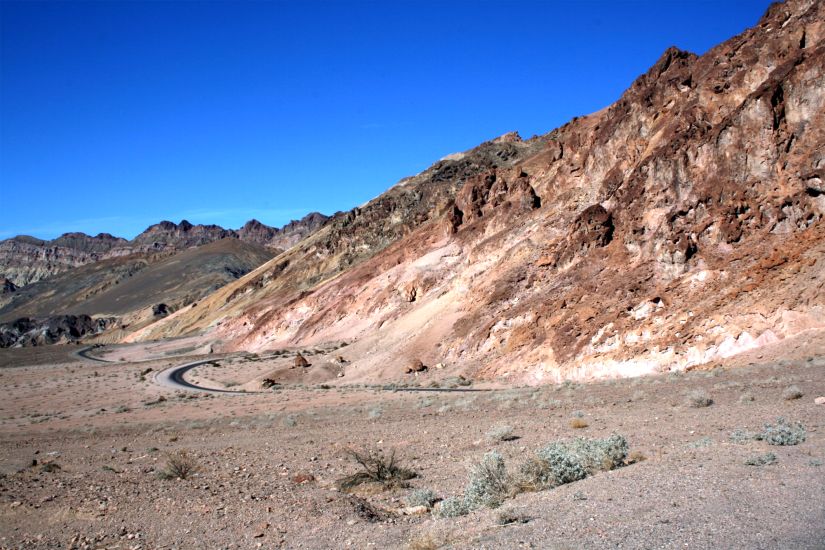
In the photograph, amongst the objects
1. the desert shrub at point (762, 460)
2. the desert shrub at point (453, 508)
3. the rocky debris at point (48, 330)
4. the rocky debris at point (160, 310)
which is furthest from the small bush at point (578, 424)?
the rocky debris at point (48, 330)

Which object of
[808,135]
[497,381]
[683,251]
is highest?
[808,135]

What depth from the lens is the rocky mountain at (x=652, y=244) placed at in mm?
25641

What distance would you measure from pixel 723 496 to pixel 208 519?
7437mm

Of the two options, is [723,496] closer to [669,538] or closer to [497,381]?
[669,538]

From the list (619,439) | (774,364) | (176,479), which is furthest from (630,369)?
(176,479)

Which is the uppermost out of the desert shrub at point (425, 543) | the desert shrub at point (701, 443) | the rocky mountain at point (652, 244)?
the rocky mountain at point (652, 244)

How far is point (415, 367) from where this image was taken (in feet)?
117

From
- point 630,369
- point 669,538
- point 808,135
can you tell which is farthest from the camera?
point 808,135

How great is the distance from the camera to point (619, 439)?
10.4m

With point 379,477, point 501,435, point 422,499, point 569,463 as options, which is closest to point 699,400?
point 501,435

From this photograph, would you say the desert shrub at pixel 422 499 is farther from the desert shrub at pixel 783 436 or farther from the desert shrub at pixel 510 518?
the desert shrub at pixel 783 436

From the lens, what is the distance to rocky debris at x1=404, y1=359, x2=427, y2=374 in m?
35.4

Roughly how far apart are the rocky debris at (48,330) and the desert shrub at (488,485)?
12947cm

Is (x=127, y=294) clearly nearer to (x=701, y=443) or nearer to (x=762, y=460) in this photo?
(x=701, y=443)
